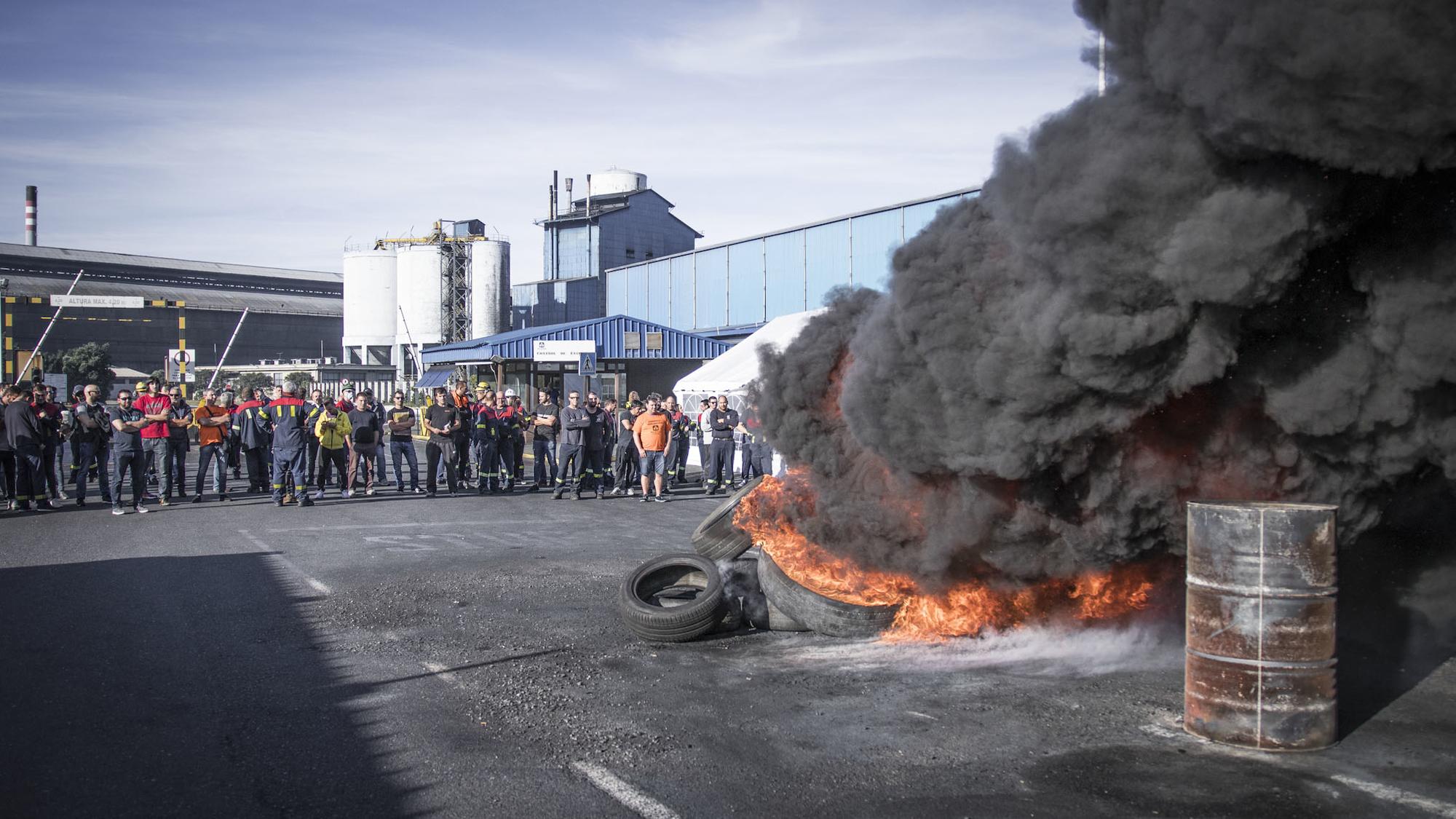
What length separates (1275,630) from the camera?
491cm

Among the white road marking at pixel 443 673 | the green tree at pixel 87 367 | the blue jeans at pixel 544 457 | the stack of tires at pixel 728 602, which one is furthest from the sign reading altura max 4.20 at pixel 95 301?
the white road marking at pixel 443 673

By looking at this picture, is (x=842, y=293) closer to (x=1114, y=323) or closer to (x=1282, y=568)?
(x=1114, y=323)

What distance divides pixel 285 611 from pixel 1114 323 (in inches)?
265

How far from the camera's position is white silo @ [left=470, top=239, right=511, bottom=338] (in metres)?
48.3

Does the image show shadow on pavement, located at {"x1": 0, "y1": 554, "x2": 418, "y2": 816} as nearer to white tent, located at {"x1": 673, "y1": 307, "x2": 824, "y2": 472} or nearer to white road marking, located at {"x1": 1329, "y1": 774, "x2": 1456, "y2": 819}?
white road marking, located at {"x1": 1329, "y1": 774, "x2": 1456, "y2": 819}

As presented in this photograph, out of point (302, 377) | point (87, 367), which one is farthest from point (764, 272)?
point (87, 367)

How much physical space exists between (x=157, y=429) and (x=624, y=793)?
1360 cm

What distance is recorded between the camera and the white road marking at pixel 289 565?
909cm

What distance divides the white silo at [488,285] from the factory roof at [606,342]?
39.3 ft

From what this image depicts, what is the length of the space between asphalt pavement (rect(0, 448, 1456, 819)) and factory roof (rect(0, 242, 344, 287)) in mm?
67164

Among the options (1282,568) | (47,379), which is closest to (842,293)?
(1282,568)

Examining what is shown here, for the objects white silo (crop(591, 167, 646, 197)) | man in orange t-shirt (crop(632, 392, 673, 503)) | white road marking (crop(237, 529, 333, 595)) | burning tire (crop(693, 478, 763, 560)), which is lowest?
white road marking (crop(237, 529, 333, 595))

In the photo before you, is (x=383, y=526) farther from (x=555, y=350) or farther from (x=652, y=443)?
(x=555, y=350)

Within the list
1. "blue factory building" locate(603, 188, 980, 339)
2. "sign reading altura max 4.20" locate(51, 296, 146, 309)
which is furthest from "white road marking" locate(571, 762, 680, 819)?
"sign reading altura max 4.20" locate(51, 296, 146, 309)
